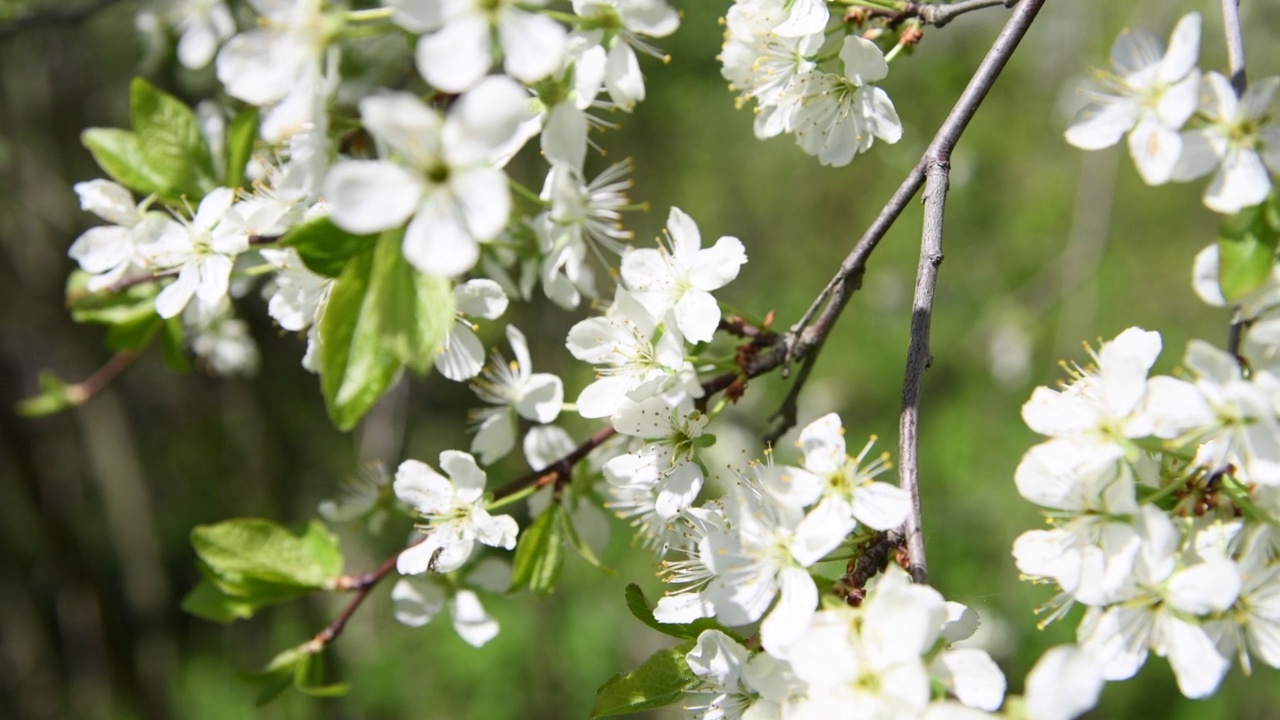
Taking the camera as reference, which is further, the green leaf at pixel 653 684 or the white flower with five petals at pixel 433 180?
the green leaf at pixel 653 684

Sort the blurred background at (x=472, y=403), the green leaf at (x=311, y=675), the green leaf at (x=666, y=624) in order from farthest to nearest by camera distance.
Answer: the blurred background at (x=472, y=403)
the green leaf at (x=311, y=675)
the green leaf at (x=666, y=624)

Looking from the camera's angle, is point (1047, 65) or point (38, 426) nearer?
point (38, 426)

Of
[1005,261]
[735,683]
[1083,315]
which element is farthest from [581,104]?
[1005,261]

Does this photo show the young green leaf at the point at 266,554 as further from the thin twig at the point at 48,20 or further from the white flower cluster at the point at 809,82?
the thin twig at the point at 48,20

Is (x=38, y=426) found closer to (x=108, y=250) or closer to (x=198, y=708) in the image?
(x=198, y=708)

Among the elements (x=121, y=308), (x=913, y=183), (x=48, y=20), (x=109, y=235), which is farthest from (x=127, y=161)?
(x=913, y=183)

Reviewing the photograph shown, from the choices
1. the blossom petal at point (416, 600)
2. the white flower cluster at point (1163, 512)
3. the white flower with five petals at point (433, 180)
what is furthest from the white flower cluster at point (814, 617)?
the blossom petal at point (416, 600)

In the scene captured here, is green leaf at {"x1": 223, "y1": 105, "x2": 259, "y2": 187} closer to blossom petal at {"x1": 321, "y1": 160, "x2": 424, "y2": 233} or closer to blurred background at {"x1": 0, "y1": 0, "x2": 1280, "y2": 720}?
blossom petal at {"x1": 321, "y1": 160, "x2": 424, "y2": 233}
